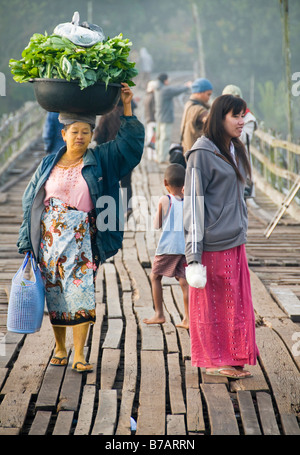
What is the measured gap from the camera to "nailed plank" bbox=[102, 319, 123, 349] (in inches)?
193

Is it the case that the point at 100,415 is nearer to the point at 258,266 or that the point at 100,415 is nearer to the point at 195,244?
the point at 195,244

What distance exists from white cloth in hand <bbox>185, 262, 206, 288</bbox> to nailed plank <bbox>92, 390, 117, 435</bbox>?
0.73m

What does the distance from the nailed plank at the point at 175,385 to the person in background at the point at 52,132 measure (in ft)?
9.84

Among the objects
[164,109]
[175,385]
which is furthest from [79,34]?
[164,109]

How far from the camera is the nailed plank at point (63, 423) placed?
3545 mm

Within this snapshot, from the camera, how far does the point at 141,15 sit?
62.6 m

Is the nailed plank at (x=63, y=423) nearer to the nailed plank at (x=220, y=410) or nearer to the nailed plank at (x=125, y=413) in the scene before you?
the nailed plank at (x=125, y=413)

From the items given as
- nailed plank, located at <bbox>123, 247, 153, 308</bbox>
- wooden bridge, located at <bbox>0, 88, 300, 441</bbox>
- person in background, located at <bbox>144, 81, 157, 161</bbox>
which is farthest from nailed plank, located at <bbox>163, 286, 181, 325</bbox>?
person in background, located at <bbox>144, 81, 157, 161</bbox>

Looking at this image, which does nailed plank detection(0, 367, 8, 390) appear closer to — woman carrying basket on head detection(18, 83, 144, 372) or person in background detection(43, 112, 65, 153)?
woman carrying basket on head detection(18, 83, 144, 372)

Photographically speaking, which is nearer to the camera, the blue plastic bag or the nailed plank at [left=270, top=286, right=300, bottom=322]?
the blue plastic bag

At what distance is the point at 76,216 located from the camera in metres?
4.40

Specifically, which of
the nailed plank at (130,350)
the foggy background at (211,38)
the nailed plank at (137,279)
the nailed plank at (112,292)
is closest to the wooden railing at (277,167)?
the nailed plank at (137,279)

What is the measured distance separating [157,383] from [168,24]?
64.4 meters

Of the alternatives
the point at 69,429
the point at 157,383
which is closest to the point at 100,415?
the point at 69,429
